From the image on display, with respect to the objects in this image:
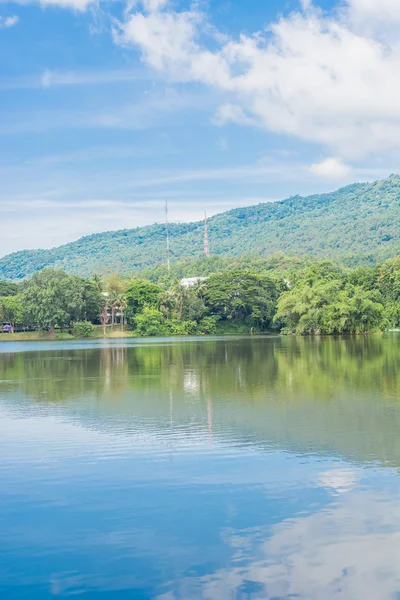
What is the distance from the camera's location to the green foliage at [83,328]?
265ft

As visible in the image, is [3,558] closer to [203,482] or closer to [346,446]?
[203,482]

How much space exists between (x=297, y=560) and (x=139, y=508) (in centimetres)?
254

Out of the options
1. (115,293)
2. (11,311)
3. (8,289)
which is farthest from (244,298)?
(8,289)

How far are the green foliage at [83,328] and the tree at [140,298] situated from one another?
6462 millimetres

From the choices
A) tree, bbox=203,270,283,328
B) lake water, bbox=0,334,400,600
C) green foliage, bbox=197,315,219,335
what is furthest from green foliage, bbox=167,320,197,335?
lake water, bbox=0,334,400,600

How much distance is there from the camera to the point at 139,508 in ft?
29.3

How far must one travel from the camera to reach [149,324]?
84.3 metres

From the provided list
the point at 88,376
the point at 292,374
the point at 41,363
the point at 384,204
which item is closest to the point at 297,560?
the point at 292,374

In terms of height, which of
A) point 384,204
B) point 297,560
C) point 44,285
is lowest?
point 297,560

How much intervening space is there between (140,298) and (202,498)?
77.7 meters

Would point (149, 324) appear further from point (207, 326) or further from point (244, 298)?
point (244, 298)

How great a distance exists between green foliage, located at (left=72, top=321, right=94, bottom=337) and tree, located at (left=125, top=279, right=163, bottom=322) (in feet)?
21.2

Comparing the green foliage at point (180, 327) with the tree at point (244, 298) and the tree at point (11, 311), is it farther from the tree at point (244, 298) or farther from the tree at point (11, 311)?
the tree at point (11, 311)

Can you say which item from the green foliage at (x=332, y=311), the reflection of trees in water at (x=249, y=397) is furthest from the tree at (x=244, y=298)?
the reflection of trees in water at (x=249, y=397)
